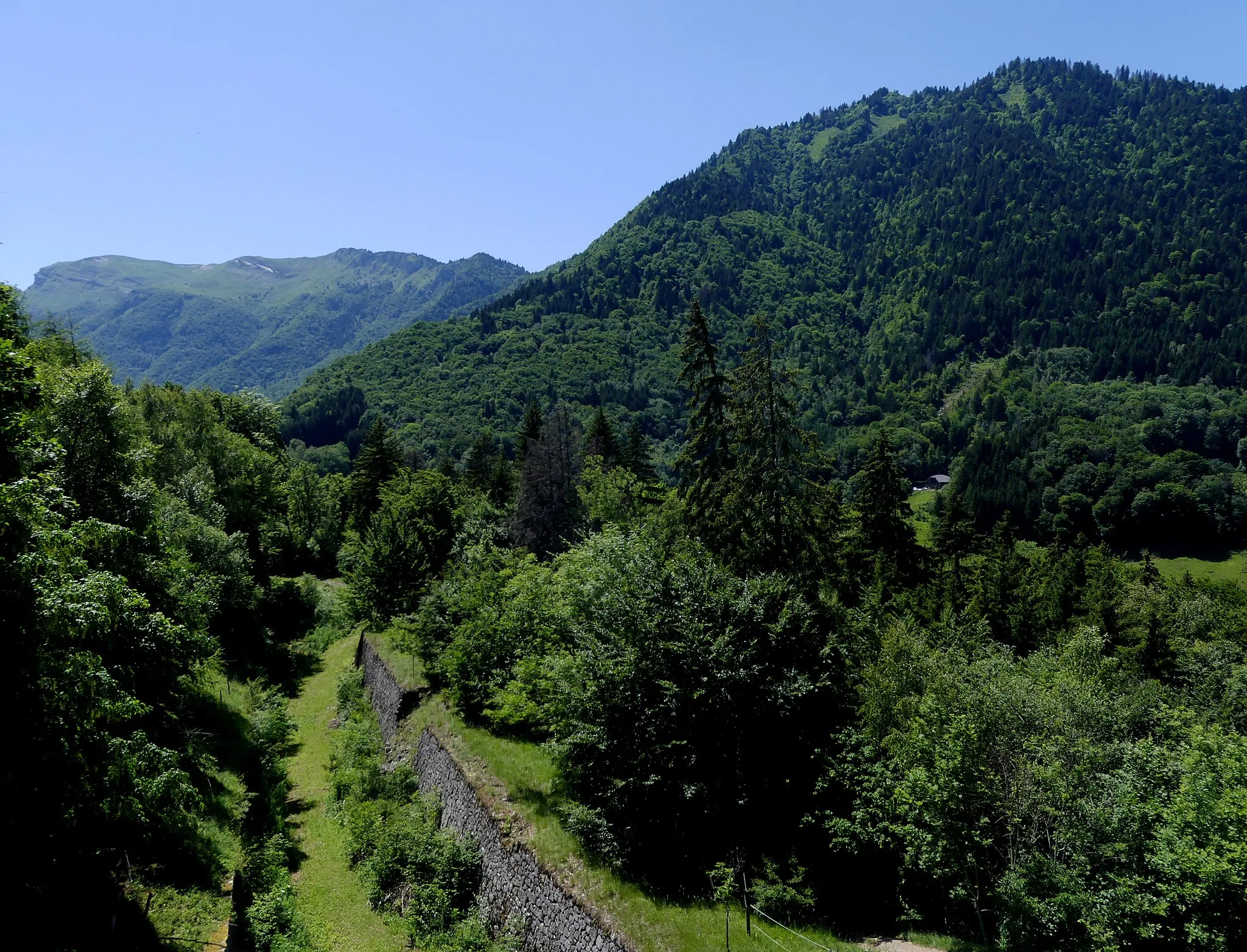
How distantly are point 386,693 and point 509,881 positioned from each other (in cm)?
1481

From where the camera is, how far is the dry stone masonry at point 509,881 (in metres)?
14.4

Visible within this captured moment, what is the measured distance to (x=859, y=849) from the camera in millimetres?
16516

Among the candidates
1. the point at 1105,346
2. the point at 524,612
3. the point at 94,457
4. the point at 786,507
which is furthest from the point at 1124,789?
the point at 1105,346

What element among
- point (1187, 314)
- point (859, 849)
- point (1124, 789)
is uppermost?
point (1187, 314)

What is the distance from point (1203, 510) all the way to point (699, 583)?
139645 mm

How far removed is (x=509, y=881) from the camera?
17.1 m

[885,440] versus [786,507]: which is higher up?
[885,440]

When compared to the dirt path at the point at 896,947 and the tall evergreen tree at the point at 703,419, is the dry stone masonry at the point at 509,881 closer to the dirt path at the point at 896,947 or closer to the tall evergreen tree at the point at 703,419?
the dirt path at the point at 896,947

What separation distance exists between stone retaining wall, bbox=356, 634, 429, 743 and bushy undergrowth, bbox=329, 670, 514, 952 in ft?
8.04

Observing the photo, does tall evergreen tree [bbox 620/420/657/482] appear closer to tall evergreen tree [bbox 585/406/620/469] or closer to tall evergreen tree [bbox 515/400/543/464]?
tall evergreen tree [bbox 585/406/620/469]

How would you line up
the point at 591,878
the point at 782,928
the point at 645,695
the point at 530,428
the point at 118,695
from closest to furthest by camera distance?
the point at 118,695 → the point at 782,928 → the point at 591,878 → the point at 645,695 → the point at 530,428

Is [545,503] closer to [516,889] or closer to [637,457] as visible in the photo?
[637,457]

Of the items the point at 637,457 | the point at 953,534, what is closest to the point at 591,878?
the point at 637,457

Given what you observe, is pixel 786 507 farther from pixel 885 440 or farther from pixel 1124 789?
pixel 885 440
